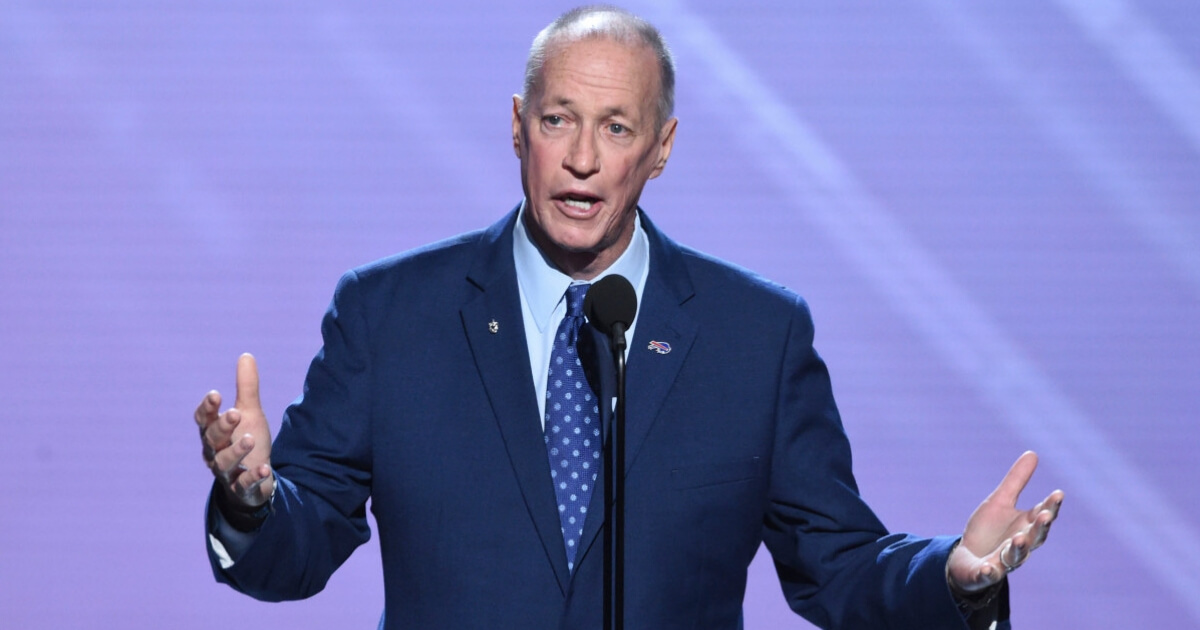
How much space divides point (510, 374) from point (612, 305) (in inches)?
15.4

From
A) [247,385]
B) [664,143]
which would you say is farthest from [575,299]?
[247,385]

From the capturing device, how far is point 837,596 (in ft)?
7.00

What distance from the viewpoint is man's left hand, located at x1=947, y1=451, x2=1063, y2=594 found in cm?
181

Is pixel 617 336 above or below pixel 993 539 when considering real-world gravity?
above

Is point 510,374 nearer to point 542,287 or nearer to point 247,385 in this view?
point 542,287

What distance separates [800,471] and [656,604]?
11.6 inches

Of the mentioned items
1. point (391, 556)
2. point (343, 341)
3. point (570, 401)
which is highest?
point (343, 341)

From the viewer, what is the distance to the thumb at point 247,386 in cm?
183

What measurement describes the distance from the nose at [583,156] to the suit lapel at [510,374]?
200 mm

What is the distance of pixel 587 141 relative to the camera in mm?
2111

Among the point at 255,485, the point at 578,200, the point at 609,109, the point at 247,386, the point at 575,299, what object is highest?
the point at 609,109

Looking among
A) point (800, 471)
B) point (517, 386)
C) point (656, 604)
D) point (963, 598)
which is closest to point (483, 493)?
point (517, 386)

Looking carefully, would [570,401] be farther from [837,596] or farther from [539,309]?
[837,596]

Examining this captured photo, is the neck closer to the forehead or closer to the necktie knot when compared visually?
the necktie knot
